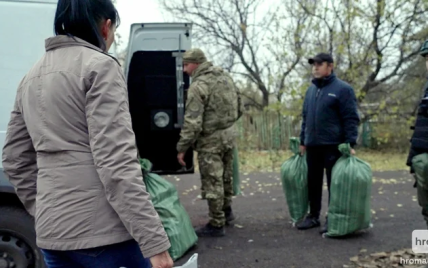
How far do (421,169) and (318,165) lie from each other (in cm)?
158

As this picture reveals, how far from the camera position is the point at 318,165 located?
514cm

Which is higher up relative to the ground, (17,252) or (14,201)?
(14,201)

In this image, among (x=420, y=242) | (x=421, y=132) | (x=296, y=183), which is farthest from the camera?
(x=296, y=183)

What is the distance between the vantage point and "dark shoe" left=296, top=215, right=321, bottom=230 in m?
5.24

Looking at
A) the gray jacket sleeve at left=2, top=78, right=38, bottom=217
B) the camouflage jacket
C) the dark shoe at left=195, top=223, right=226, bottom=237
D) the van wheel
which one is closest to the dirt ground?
the dark shoe at left=195, top=223, right=226, bottom=237

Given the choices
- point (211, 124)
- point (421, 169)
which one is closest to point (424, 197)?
point (421, 169)

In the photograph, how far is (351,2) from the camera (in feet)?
48.0

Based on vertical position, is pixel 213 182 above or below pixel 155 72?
below

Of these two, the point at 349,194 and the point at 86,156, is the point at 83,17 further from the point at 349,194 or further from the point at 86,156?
the point at 349,194

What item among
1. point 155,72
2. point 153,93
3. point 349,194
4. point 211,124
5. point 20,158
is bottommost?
point 349,194

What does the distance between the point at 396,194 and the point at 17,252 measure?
19.8 ft

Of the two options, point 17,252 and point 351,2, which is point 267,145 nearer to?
point 351,2

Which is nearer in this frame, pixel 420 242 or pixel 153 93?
pixel 420 242

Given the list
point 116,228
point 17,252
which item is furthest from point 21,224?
point 116,228
